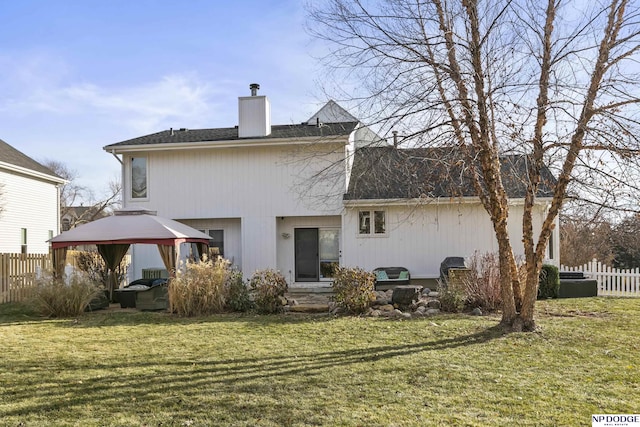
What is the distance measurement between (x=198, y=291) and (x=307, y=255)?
6.49 m

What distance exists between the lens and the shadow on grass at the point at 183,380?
492 centimetres

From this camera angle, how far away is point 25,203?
22312 mm

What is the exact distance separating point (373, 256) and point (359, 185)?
2.39m

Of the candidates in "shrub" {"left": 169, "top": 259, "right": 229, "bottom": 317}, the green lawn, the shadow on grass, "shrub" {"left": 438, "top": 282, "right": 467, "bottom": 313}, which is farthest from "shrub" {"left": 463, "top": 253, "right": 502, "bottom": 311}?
"shrub" {"left": 169, "top": 259, "right": 229, "bottom": 317}

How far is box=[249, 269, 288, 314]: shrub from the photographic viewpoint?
1089 cm

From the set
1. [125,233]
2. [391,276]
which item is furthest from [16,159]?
[391,276]

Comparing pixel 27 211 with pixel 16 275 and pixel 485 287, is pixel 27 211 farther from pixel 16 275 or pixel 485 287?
pixel 485 287

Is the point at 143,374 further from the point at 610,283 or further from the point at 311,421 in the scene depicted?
the point at 610,283

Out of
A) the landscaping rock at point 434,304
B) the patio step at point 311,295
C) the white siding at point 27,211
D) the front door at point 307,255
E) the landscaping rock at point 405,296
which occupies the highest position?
the white siding at point 27,211

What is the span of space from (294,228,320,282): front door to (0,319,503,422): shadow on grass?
960 centimetres

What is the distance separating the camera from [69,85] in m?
15.1

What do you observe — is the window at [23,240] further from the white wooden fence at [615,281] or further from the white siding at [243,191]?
the white wooden fence at [615,281]

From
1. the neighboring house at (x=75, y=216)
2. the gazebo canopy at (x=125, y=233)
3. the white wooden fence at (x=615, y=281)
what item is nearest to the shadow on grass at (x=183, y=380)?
the gazebo canopy at (x=125, y=233)

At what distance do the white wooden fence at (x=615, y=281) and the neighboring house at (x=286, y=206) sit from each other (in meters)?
1.44
